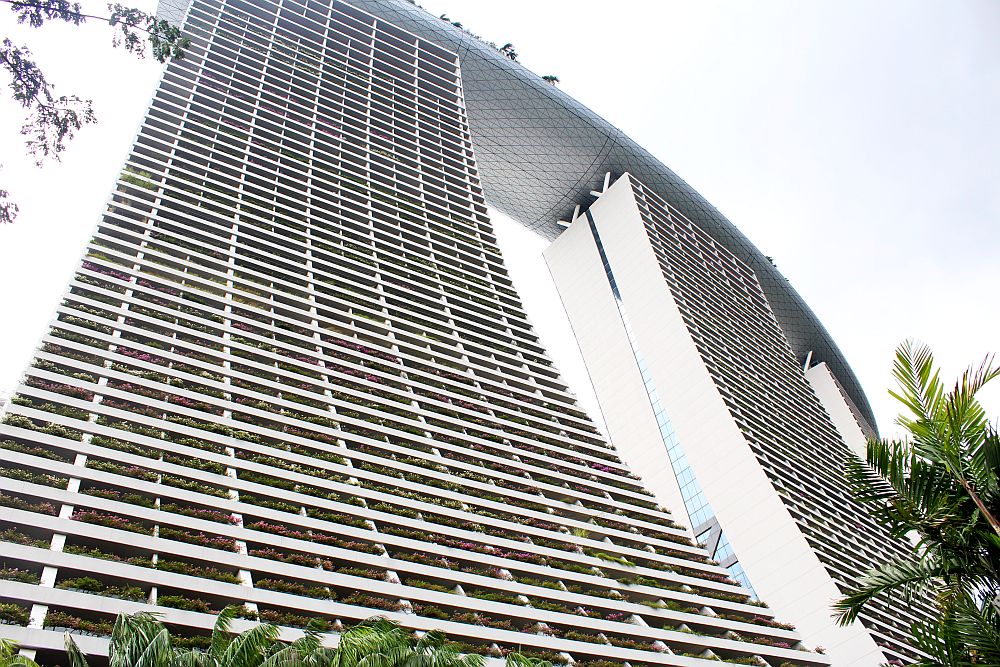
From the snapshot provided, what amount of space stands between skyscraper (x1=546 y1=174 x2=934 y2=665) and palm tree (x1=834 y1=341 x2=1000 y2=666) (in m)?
24.5

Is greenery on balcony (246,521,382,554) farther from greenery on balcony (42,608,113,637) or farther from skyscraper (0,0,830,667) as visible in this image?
greenery on balcony (42,608,113,637)

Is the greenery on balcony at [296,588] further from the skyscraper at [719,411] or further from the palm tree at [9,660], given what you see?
the skyscraper at [719,411]

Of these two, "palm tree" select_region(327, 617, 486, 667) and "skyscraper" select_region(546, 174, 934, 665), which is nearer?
"palm tree" select_region(327, 617, 486, 667)

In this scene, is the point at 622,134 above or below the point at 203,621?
Answer: above

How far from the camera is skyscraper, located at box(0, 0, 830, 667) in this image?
1706cm

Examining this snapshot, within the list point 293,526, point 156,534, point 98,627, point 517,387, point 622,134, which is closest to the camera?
point 98,627

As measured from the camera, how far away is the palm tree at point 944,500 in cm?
852

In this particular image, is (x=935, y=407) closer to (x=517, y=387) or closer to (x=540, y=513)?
(x=540, y=513)

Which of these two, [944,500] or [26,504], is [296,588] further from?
[944,500]

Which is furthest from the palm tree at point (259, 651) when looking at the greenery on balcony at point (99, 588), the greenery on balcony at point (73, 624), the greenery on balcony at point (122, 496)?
the greenery on balcony at point (122, 496)

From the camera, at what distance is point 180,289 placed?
24.6m

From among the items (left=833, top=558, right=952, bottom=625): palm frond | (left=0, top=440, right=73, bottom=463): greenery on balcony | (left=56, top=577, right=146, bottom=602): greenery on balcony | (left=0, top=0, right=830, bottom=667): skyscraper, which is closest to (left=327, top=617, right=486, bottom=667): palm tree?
(left=833, top=558, right=952, bottom=625): palm frond

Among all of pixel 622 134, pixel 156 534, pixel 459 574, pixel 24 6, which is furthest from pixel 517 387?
pixel 622 134

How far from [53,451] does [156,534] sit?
306 cm
